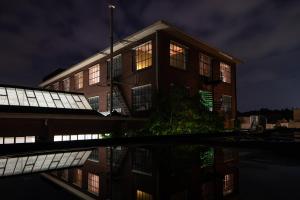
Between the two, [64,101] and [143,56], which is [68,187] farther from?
[143,56]

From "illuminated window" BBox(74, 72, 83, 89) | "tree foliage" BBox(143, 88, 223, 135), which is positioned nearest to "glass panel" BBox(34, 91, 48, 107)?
"tree foliage" BBox(143, 88, 223, 135)

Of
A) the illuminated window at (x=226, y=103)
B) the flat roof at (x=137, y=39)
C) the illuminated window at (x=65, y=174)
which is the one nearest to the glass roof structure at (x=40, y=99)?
the flat roof at (x=137, y=39)

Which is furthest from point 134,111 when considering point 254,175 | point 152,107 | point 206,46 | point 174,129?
point 254,175

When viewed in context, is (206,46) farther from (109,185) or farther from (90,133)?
(109,185)

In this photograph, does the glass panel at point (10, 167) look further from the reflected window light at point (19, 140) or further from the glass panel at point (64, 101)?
the glass panel at point (64, 101)

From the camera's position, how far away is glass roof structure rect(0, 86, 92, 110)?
1819 cm

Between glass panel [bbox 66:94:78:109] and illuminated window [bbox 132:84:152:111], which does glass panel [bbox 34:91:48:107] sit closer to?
glass panel [bbox 66:94:78:109]

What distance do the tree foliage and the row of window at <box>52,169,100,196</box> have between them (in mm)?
12664

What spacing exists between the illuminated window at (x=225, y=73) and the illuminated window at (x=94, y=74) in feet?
53.4

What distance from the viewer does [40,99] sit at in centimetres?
2000

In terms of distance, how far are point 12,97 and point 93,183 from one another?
54.3ft

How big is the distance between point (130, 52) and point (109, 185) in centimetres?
2141

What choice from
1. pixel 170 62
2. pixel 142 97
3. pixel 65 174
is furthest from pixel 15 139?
pixel 170 62

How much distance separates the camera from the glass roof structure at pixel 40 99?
59.7 feet
